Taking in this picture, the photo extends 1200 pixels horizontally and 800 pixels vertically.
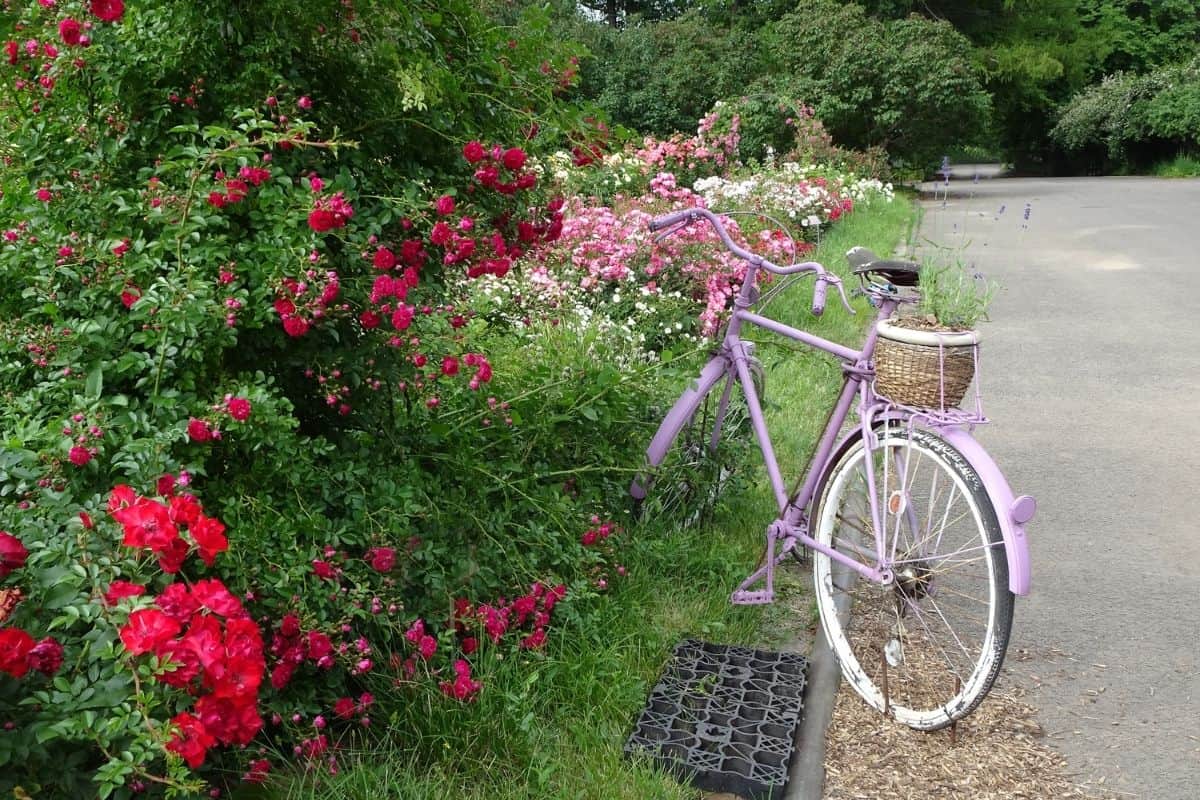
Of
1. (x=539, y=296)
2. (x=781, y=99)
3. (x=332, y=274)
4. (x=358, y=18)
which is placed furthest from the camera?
(x=781, y=99)

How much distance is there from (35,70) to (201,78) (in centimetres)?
45

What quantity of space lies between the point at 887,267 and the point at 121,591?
232 centimetres

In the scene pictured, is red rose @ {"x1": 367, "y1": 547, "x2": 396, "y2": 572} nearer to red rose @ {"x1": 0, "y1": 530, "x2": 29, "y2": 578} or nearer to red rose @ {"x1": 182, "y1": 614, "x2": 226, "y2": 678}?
red rose @ {"x1": 182, "y1": 614, "x2": 226, "y2": 678}

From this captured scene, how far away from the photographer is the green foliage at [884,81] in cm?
2111

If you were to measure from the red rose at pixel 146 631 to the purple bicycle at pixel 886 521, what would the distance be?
2.02 meters

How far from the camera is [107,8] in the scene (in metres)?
2.29

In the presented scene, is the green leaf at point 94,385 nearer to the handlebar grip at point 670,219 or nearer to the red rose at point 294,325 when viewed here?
the red rose at point 294,325

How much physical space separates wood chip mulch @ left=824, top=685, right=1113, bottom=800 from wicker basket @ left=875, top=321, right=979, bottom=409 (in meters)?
1.01

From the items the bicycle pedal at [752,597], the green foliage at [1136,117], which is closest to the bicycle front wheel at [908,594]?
the bicycle pedal at [752,597]

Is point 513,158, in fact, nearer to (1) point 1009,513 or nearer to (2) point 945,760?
(1) point 1009,513

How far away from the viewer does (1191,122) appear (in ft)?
103

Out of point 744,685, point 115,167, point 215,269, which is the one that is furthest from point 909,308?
point 115,167

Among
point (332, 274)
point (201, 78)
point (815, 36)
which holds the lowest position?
point (332, 274)

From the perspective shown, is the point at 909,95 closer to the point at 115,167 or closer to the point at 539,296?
the point at 539,296
